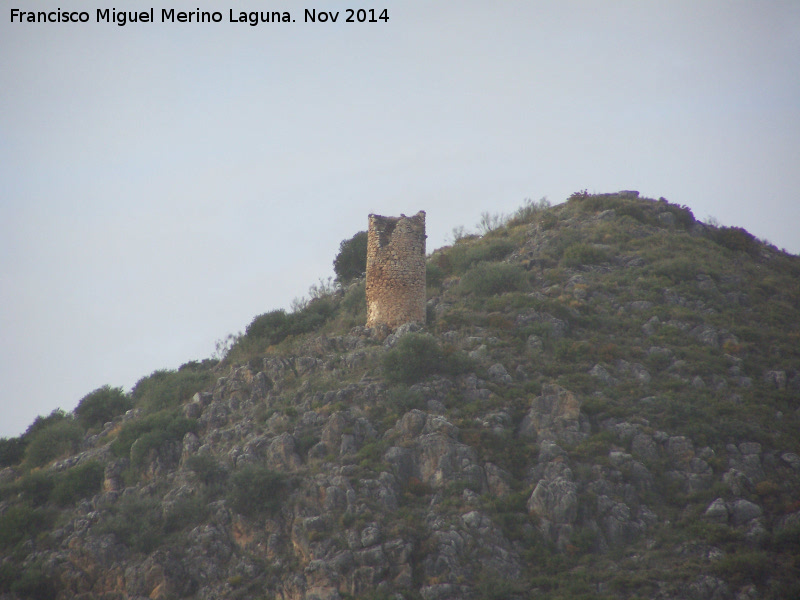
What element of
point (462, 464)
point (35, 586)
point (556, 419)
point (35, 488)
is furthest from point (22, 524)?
point (556, 419)

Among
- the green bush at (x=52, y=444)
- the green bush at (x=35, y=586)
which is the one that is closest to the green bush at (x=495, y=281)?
the green bush at (x=52, y=444)

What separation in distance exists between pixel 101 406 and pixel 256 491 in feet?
55.6

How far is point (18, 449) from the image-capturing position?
41375 mm

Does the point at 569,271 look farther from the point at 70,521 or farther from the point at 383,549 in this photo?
the point at 70,521

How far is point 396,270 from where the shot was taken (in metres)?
34.9

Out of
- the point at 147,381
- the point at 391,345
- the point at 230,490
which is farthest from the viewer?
the point at 147,381

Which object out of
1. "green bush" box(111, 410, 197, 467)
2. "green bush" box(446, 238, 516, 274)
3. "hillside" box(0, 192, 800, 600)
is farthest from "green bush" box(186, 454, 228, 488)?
"green bush" box(446, 238, 516, 274)

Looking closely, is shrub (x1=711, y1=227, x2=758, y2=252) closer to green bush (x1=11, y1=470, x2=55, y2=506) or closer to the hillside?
the hillside

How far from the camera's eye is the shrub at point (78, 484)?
102 feet

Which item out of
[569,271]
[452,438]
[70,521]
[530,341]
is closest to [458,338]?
[530,341]

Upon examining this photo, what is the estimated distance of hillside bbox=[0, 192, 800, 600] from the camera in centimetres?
2420

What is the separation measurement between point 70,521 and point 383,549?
11138mm

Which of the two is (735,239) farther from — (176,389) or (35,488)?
(35,488)

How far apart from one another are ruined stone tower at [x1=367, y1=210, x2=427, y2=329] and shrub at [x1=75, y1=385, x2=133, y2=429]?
13.9 metres
